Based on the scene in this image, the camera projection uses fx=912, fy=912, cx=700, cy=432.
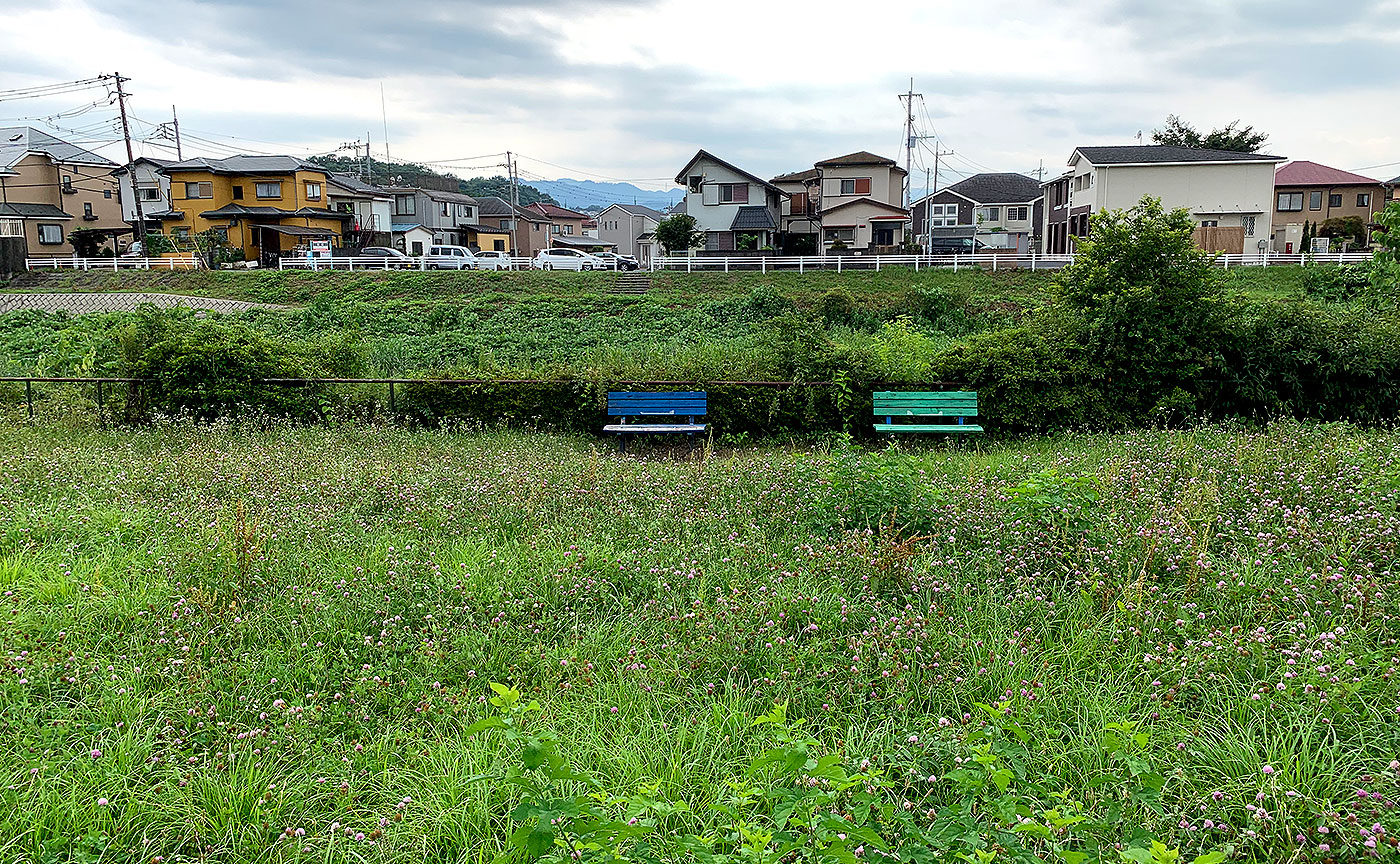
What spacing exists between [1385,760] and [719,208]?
4461 cm

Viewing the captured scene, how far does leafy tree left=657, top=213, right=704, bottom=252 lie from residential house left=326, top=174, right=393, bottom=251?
16.4m

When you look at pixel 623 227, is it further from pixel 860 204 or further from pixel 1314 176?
pixel 1314 176

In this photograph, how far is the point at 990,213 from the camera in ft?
178

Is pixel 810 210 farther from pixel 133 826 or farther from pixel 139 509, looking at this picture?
pixel 133 826

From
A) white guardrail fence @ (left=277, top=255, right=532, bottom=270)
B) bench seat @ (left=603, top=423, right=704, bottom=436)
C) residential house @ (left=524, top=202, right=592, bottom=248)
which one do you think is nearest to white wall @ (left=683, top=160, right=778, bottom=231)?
white guardrail fence @ (left=277, top=255, right=532, bottom=270)

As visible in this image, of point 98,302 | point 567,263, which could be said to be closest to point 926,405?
point 567,263

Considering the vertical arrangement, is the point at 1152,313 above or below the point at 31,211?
below

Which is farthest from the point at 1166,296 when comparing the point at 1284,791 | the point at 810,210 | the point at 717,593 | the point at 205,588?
the point at 810,210

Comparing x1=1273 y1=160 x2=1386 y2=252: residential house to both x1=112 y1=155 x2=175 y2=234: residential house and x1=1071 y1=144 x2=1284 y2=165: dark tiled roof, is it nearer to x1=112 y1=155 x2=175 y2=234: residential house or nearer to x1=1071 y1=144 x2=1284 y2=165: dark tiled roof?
x1=1071 y1=144 x2=1284 y2=165: dark tiled roof

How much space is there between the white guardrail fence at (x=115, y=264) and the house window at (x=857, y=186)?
29840 mm

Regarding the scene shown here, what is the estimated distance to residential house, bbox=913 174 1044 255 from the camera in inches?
2073

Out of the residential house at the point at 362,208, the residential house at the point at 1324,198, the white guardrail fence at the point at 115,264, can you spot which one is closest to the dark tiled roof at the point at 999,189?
the residential house at the point at 1324,198

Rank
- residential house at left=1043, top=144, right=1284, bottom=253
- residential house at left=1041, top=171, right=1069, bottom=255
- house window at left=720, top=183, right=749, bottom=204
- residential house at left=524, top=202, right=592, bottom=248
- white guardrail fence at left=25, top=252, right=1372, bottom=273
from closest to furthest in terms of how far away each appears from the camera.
→ white guardrail fence at left=25, top=252, right=1372, bottom=273
residential house at left=1043, top=144, right=1284, bottom=253
residential house at left=1041, top=171, right=1069, bottom=255
house window at left=720, top=183, right=749, bottom=204
residential house at left=524, top=202, right=592, bottom=248

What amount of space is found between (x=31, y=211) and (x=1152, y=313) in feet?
178
